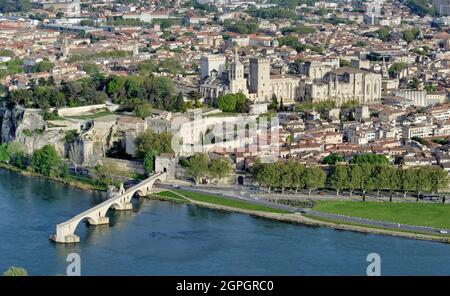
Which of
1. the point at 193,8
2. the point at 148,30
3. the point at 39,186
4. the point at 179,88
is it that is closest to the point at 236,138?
the point at 39,186

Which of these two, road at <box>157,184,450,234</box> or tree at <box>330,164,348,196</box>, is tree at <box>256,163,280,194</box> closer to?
road at <box>157,184,450,234</box>

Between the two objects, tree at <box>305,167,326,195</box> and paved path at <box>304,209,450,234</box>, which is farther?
tree at <box>305,167,326,195</box>

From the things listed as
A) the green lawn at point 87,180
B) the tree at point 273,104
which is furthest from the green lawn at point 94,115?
the tree at point 273,104

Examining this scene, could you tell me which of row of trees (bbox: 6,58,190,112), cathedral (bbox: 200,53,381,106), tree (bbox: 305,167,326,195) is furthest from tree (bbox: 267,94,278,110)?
tree (bbox: 305,167,326,195)

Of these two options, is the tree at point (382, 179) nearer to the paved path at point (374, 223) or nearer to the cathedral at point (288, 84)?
the paved path at point (374, 223)

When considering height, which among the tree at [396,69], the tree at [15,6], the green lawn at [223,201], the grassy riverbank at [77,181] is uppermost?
the tree at [15,6]

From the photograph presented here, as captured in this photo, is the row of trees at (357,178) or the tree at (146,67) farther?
the tree at (146,67)
